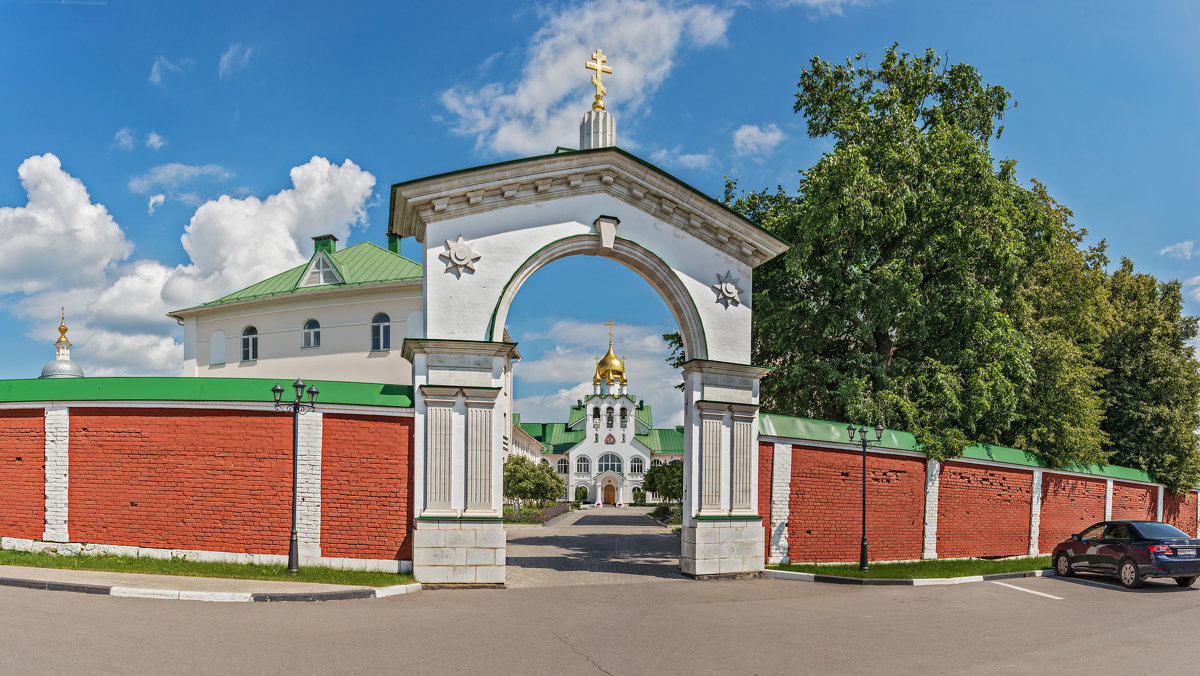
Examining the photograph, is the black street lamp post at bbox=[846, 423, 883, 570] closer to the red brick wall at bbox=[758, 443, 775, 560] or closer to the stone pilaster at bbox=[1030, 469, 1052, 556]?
the red brick wall at bbox=[758, 443, 775, 560]

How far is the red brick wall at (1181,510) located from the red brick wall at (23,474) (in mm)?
35369

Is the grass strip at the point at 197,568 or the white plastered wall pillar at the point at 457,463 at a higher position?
the white plastered wall pillar at the point at 457,463

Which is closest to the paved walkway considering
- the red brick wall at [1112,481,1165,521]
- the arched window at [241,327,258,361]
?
the red brick wall at [1112,481,1165,521]

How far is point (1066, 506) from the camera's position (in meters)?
25.1

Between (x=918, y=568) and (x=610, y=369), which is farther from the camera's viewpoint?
(x=610, y=369)

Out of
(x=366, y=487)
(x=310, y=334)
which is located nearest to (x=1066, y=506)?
(x=366, y=487)

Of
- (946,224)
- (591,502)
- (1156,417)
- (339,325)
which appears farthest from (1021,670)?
(591,502)

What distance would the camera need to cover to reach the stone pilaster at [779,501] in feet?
57.4

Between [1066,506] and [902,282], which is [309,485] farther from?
[1066,506]

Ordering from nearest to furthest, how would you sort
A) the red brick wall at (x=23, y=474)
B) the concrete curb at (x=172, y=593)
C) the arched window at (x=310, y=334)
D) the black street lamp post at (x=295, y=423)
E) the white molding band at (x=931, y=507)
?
the concrete curb at (x=172, y=593) → the black street lamp post at (x=295, y=423) → the red brick wall at (x=23, y=474) → the white molding band at (x=931, y=507) → the arched window at (x=310, y=334)

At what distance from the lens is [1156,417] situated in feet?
95.2

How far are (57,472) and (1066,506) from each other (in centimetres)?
2750

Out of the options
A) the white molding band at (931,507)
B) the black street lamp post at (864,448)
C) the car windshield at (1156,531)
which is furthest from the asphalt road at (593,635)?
the white molding band at (931,507)

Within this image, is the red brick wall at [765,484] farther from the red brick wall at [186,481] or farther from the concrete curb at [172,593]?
the red brick wall at [186,481]
